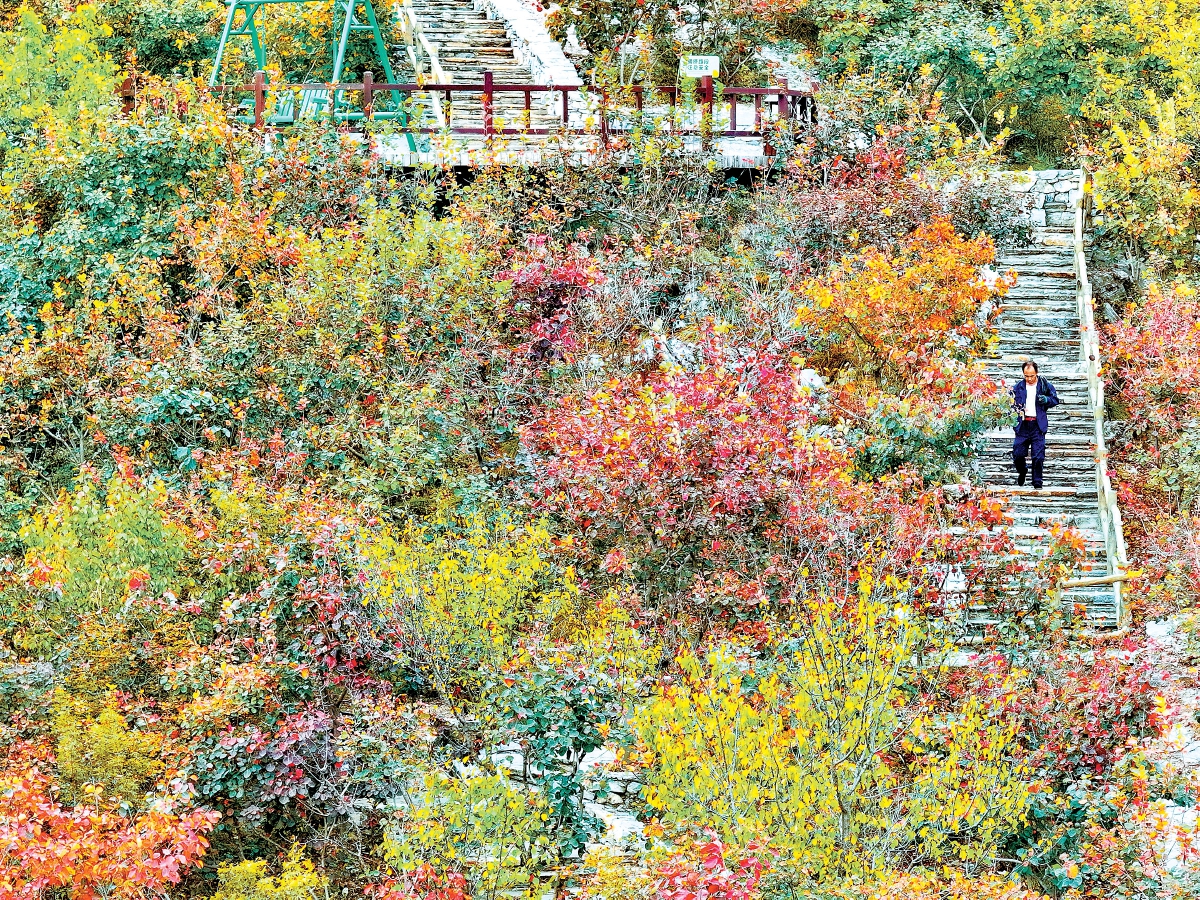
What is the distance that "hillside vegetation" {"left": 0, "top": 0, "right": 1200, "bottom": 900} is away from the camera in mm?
8586

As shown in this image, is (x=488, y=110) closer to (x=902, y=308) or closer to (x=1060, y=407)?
(x=902, y=308)

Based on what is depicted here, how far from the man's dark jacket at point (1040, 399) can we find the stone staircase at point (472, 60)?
351 inches

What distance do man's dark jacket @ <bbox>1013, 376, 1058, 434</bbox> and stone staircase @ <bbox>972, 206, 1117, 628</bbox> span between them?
11.7 inches

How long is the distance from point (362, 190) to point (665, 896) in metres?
12.9

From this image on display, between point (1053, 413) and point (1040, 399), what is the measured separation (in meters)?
2.49

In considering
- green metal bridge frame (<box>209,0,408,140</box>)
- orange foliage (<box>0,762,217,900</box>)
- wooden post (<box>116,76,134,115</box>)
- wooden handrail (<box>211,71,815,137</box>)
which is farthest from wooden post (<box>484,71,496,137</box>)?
orange foliage (<box>0,762,217,900</box>)

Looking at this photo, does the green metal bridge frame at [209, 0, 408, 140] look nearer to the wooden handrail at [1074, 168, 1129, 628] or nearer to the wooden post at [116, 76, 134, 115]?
the wooden post at [116, 76, 134, 115]

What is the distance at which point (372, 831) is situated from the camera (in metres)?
11.0

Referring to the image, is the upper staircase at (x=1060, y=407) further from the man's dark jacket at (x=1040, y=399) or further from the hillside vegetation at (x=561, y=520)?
the hillside vegetation at (x=561, y=520)

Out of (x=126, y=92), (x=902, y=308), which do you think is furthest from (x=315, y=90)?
(x=902, y=308)

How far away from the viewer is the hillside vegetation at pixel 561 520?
8586mm

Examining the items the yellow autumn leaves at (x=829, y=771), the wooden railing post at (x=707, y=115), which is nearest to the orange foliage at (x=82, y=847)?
the yellow autumn leaves at (x=829, y=771)

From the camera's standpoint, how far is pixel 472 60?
2727 cm

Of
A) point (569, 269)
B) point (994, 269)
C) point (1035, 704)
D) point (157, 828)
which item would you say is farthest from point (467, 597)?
point (994, 269)
